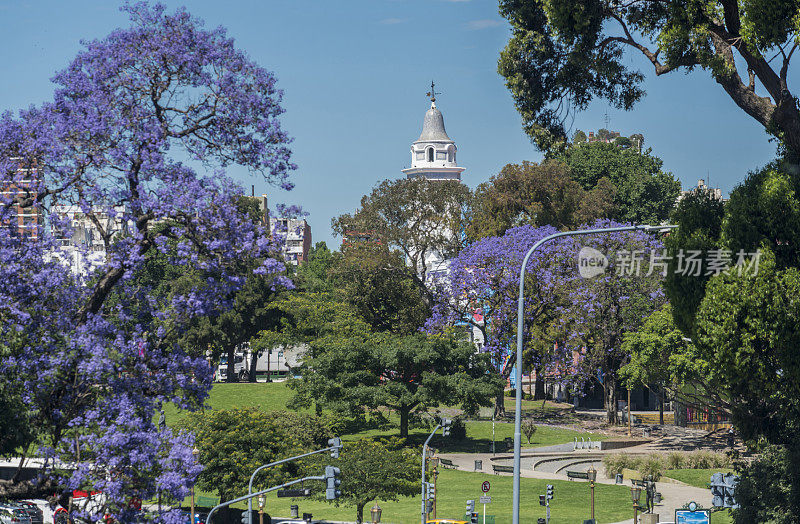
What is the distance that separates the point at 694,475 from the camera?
50906 millimetres

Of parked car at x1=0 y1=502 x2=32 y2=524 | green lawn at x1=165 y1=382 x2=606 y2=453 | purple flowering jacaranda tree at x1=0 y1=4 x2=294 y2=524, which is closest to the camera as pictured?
purple flowering jacaranda tree at x1=0 y1=4 x2=294 y2=524

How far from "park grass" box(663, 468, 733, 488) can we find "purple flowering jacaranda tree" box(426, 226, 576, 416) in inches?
579

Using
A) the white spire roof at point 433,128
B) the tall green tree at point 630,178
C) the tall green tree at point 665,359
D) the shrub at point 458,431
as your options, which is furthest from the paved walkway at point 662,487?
the white spire roof at point 433,128

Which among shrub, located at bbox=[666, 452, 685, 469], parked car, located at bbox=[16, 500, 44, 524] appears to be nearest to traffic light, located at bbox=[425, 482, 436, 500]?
shrub, located at bbox=[666, 452, 685, 469]

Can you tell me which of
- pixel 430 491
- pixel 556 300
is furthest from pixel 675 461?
Answer: pixel 430 491

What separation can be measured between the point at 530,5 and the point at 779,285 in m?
11.5

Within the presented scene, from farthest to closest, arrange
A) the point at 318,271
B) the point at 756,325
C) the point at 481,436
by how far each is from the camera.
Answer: the point at 318,271, the point at 481,436, the point at 756,325

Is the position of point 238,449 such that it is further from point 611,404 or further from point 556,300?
point 611,404

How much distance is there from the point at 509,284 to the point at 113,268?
166 ft

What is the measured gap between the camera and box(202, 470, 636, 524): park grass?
142 ft

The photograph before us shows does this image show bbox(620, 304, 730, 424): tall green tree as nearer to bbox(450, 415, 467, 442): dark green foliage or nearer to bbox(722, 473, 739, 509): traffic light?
bbox(450, 415, 467, 442): dark green foliage

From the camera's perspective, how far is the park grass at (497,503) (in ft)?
142

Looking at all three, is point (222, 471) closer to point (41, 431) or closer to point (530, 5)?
point (530, 5)

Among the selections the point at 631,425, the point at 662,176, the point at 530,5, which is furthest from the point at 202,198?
the point at 662,176
